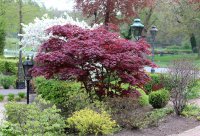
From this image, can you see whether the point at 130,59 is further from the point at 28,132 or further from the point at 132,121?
the point at 28,132

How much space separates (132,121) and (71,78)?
2144 mm

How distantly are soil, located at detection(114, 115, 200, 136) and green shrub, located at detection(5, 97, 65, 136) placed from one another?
127 cm

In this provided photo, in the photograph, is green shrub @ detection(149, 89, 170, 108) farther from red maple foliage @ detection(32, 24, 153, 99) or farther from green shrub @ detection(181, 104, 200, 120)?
red maple foliage @ detection(32, 24, 153, 99)

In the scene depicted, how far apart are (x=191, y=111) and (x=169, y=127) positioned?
1.60 metres

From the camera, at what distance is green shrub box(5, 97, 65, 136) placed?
6387 mm

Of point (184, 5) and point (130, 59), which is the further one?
point (184, 5)

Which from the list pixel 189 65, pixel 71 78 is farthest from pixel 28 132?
pixel 189 65

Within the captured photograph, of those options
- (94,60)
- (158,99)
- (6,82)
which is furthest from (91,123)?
(6,82)

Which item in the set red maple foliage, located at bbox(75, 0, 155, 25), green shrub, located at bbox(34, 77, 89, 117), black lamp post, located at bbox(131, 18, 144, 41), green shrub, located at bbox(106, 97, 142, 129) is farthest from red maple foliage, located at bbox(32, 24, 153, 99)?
red maple foliage, located at bbox(75, 0, 155, 25)

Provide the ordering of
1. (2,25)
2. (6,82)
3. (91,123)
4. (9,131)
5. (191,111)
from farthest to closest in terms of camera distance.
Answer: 1. (2,25)
2. (6,82)
3. (191,111)
4. (91,123)
5. (9,131)

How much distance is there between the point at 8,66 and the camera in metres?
18.7

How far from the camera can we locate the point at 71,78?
916cm

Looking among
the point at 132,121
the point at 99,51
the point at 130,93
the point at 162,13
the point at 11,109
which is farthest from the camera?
the point at 162,13

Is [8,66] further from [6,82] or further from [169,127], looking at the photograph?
[169,127]
